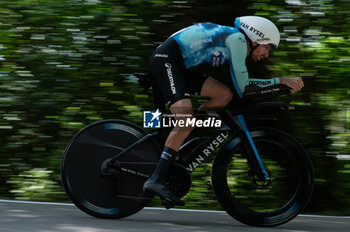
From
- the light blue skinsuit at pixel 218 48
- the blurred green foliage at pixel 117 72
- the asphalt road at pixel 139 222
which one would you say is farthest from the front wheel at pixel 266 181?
the blurred green foliage at pixel 117 72

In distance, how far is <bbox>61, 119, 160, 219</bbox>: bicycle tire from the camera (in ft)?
17.1

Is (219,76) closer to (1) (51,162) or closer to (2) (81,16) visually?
(2) (81,16)

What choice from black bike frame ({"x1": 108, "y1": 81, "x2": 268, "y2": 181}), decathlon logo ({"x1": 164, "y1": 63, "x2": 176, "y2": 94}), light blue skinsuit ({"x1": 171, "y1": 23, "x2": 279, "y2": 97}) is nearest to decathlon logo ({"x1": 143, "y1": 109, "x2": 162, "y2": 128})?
black bike frame ({"x1": 108, "y1": 81, "x2": 268, "y2": 181})

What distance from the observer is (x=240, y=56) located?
4801 mm

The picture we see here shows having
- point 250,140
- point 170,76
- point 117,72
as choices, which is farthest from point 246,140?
point 117,72

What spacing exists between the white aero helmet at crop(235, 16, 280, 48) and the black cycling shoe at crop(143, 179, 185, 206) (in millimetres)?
1517

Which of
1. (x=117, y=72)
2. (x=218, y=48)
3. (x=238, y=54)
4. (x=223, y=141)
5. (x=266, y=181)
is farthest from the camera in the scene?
(x=117, y=72)

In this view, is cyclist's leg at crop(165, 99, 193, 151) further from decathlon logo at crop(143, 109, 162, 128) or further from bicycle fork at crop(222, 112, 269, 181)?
bicycle fork at crop(222, 112, 269, 181)

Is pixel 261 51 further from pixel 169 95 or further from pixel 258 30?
pixel 169 95

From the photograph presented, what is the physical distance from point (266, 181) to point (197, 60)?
1247mm

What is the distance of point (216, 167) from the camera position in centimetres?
506

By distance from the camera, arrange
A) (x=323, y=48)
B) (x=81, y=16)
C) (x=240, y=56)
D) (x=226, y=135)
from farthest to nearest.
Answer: (x=81, y=16)
(x=323, y=48)
(x=226, y=135)
(x=240, y=56)

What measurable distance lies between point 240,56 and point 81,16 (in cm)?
239

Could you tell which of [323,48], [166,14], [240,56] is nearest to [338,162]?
[323,48]
